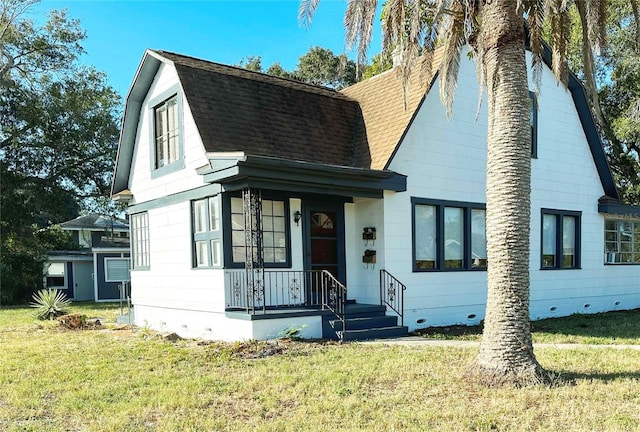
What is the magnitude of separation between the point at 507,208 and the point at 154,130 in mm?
8934

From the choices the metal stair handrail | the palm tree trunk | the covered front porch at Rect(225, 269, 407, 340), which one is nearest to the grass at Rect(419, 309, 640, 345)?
the covered front porch at Rect(225, 269, 407, 340)

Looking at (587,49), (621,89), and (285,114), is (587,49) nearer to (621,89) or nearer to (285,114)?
(285,114)

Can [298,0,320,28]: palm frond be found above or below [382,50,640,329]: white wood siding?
above

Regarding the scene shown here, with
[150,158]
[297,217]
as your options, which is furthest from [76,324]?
[297,217]

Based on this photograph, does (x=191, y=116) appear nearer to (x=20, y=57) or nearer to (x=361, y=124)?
(x=361, y=124)

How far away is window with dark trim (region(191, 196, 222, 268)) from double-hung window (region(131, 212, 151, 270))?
2.73m

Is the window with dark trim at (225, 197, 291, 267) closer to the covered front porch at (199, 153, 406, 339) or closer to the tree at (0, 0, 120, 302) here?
the covered front porch at (199, 153, 406, 339)

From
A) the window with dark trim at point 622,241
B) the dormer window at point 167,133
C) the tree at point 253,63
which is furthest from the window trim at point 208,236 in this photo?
the tree at point 253,63

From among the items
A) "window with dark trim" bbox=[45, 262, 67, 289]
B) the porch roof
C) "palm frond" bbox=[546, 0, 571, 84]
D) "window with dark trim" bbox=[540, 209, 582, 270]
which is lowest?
"window with dark trim" bbox=[45, 262, 67, 289]

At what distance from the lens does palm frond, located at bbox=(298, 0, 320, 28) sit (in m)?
7.41

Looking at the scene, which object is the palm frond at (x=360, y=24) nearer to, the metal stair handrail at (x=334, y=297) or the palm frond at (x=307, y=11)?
the palm frond at (x=307, y=11)

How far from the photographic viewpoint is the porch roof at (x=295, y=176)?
8984 mm

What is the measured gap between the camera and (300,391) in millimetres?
6051

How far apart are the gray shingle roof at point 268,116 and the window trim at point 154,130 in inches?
26.2
